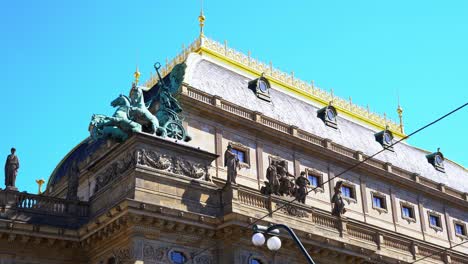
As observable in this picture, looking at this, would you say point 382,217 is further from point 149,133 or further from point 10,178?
point 10,178

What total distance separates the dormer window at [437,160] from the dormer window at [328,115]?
9668 mm

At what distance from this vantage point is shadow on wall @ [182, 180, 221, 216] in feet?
107

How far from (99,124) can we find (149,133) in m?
2.46

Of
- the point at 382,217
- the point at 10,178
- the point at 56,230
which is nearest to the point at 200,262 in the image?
the point at 56,230

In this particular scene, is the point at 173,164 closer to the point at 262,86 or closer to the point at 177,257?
the point at 177,257

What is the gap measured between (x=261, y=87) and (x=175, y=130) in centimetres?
1080

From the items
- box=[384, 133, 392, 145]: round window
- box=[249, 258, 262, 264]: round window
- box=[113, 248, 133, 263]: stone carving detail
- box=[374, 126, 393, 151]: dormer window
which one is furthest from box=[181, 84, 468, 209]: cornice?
box=[113, 248, 133, 263]: stone carving detail

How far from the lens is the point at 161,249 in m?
30.9

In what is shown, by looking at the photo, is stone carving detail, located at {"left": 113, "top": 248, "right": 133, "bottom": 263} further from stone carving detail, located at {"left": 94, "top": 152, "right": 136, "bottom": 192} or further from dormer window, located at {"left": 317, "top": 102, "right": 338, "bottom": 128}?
dormer window, located at {"left": 317, "top": 102, "right": 338, "bottom": 128}

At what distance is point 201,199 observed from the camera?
33.2m

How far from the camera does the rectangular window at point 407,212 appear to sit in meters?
47.6

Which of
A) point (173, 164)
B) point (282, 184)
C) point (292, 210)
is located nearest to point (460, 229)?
point (282, 184)

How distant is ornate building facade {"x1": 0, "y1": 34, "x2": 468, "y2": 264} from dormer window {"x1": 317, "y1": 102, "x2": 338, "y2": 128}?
0.32ft

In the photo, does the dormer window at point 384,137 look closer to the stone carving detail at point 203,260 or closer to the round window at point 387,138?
the round window at point 387,138
